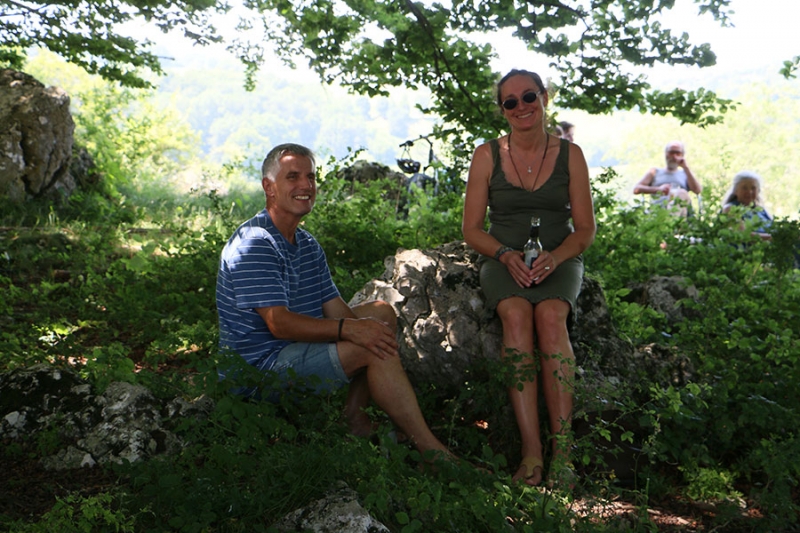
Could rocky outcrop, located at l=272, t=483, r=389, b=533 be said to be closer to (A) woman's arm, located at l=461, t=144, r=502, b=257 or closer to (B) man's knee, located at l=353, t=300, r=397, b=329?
(B) man's knee, located at l=353, t=300, r=397, b=329

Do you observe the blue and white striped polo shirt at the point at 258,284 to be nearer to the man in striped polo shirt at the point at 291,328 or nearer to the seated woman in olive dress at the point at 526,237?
the man in striped polo shirt at the point at 291,328

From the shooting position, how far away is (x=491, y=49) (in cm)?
609

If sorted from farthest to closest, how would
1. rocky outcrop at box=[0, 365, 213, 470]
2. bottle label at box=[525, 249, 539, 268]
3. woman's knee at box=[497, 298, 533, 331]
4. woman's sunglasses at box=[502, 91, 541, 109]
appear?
woman's sunglasses at box=[502, 91, 541, 109]
bottle label at box=[525, 249, 539, 268]
woman's knee at box=[497, 298, 533, 331]
rocky outcrop at box=[0, 365, 213, 470]

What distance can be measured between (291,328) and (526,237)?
1.58 metres

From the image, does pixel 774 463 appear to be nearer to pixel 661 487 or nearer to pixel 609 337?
pixel 661 487

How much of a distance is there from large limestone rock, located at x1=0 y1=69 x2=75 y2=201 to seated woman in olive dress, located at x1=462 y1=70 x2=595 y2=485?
6.68 meters

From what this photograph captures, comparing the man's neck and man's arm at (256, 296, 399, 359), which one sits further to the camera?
the man's neck

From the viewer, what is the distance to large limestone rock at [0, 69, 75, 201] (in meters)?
8.99

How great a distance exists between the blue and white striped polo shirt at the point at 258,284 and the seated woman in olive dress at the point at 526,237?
3.47 ft

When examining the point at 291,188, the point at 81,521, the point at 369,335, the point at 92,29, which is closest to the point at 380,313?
the point at 369,335

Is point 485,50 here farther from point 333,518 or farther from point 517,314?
point 333,518

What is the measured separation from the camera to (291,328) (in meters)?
3.56

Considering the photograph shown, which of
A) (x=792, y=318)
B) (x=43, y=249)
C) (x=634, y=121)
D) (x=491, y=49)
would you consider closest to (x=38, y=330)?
(x=43, y=249)

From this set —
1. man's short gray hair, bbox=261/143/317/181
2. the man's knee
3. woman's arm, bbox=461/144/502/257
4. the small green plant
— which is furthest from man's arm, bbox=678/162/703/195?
the small green plant
